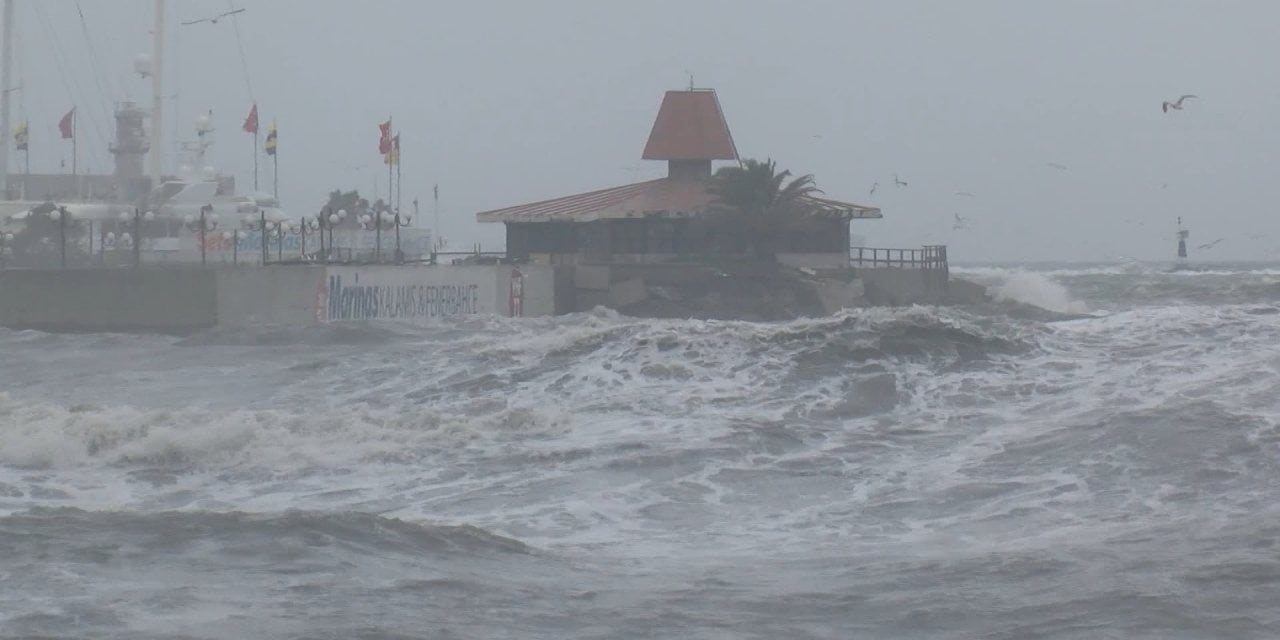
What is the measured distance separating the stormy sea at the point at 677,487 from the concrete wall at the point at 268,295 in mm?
10492

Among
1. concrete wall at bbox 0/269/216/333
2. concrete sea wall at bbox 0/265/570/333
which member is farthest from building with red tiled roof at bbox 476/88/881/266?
concrete wall at bbox 0/269/216/333

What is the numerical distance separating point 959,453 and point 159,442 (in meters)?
7.80

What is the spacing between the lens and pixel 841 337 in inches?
884

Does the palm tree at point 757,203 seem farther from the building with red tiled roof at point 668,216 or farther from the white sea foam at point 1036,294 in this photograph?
the white sea foam at point 1036,294

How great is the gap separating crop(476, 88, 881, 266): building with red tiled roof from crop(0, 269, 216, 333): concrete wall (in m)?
12.0

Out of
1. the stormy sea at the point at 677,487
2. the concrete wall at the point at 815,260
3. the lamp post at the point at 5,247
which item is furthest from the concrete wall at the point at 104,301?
the concrete wall at the point at 815,260

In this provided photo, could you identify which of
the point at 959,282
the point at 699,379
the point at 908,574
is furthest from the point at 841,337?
the point at 959,282

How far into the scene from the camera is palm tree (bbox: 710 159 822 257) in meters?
43.6

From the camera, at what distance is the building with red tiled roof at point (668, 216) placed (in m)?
44.9

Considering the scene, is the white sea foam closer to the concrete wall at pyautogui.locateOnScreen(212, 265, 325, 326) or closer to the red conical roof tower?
the red conical roof tower

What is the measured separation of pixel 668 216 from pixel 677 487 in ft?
104

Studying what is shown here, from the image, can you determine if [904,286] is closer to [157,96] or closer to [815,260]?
[815,260]

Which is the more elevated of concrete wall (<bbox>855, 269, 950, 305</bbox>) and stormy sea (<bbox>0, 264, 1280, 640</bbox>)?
concrete wall (<bbox>855, 269, 950, 305</bbox>)

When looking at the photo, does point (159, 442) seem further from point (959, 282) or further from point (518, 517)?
point (959, 282)
